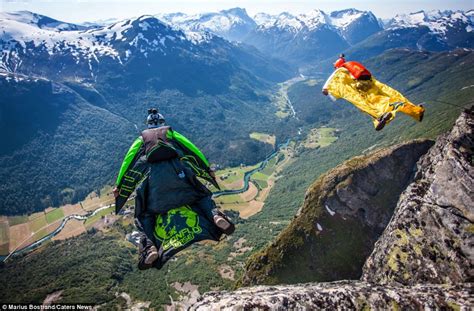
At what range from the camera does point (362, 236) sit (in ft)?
143

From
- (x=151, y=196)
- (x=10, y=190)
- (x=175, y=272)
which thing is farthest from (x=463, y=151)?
(x=10, y=190)

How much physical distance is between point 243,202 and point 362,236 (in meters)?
114

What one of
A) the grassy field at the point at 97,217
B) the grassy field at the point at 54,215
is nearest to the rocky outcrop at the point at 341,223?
the grassy field at the point at 97,217

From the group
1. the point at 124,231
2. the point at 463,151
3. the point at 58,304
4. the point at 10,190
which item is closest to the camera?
the point at 463,151

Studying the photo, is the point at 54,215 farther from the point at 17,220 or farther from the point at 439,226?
the point at 439,226

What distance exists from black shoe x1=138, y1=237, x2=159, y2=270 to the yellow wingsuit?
49.4 feet

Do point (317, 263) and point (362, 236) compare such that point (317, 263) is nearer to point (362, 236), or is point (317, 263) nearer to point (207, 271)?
point (362, 236)

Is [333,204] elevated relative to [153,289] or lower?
elevated

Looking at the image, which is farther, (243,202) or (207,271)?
(243,202)

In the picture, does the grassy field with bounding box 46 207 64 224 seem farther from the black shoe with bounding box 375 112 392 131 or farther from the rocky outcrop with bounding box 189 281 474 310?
the black shoe with bounding box 375 112 392 131

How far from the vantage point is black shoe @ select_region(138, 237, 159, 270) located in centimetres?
1312

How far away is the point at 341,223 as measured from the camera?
46.3 meters

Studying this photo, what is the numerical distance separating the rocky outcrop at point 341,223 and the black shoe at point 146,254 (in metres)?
33.6

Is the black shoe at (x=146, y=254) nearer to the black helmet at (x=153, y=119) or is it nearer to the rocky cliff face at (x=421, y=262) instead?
the rocky cliff face at (x=421, y=262)
